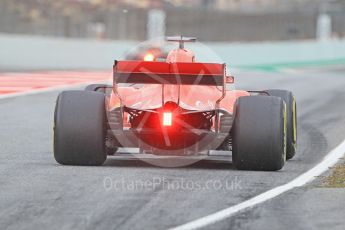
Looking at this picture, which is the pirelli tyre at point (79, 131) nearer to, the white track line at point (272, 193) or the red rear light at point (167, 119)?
the red rear light at point (167, 119)

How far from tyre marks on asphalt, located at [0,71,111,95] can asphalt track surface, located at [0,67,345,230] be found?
35.4 feet

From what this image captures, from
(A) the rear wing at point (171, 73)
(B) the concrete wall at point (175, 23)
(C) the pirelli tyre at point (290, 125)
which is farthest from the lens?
(B) the concrete wall at point (175, 23)

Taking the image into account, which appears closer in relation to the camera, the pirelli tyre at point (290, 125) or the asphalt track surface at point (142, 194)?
the asphalt track surface at point (142, 194)

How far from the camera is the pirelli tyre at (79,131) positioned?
442 inches

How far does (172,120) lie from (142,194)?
6.72 feet

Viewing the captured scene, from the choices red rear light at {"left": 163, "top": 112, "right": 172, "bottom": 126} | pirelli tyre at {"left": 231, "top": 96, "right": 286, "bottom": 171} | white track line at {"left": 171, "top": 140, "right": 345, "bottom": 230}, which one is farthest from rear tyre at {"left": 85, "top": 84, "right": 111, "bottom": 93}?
white track line at {"left": 171, "top": 140, "right": 345, "bottom": 230}

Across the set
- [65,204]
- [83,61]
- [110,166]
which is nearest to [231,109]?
[110,166]

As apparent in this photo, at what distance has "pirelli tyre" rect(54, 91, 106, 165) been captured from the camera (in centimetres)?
1123

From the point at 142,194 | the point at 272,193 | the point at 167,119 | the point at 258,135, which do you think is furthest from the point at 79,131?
the point at 272,193

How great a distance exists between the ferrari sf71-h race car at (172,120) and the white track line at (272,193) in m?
0.47

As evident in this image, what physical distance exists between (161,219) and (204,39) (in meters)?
42.9

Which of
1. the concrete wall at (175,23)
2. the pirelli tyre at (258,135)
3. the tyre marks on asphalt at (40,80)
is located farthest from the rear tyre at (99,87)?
the concrete wall at (175,23)

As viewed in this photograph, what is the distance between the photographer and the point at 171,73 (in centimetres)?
1155

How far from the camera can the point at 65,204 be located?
858 centimetres
